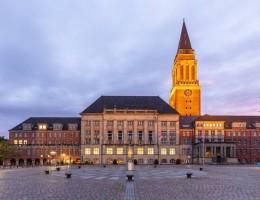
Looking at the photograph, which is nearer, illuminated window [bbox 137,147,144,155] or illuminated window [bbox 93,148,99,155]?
illuminated window [bbox 93,148,99,155]

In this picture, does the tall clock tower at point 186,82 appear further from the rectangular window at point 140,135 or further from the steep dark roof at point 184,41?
the rectangular window at point 140,135

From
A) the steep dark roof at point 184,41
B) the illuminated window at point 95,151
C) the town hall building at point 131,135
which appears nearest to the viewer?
the illuminated window at point 95,151

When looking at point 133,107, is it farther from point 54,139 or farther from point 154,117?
point 54,139

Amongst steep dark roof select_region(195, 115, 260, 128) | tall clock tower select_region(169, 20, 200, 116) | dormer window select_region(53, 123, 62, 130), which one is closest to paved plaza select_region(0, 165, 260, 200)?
steep dark roof select_region(195, 115, 260, 128)

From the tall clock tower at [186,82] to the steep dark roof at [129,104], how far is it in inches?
1015

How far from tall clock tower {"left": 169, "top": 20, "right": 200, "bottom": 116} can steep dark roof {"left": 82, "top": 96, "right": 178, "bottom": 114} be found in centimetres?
2577

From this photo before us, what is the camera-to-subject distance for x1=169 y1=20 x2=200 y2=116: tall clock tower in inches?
6575

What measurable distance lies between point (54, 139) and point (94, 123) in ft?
58.3

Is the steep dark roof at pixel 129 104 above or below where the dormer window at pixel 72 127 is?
above

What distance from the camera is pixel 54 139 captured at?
475ft

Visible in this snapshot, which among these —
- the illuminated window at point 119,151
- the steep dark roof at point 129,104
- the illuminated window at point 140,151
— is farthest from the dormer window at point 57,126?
the illuminated window at point 140,151

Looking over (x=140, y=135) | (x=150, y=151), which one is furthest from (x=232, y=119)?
(x=140, y=135)

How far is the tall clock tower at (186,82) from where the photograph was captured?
6575 inches

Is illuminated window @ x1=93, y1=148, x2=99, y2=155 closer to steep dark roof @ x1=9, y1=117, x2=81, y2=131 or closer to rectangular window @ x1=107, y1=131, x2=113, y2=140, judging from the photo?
rectangular window @ x1=107, y1=131, x2=113, y2=140
